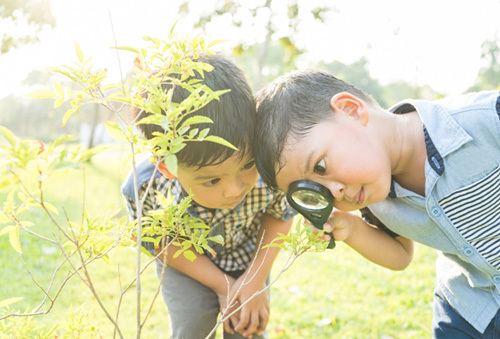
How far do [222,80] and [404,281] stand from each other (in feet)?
8.84

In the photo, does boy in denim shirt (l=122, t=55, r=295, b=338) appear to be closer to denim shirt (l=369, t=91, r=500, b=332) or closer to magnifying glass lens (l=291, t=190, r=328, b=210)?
magnifying glass lens (l=291, t=190, r=328, b=210)

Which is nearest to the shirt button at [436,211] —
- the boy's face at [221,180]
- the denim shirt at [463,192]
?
the denim shirt at [463,192]

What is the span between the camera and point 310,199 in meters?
1.71

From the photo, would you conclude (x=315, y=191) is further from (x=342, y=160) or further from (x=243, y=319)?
(x=243, y=319)

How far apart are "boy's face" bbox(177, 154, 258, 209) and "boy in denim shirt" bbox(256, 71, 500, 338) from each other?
0.11 metres

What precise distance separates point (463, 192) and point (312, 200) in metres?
0.54

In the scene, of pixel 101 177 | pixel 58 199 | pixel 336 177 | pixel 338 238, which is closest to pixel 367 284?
Result: pixel 338 238

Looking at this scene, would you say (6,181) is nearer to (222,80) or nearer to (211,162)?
(211,162)

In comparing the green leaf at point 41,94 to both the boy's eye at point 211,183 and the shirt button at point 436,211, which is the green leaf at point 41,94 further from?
the shirt button at point 436,211

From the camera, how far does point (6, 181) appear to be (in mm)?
890

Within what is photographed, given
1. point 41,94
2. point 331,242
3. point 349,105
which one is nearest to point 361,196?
point 331,242

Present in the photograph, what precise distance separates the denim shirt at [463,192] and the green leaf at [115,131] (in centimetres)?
114

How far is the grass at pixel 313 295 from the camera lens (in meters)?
3.10

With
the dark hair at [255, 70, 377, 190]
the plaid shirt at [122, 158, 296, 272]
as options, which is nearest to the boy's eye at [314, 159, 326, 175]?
the dark hair at [255, 70, 377, 190]
